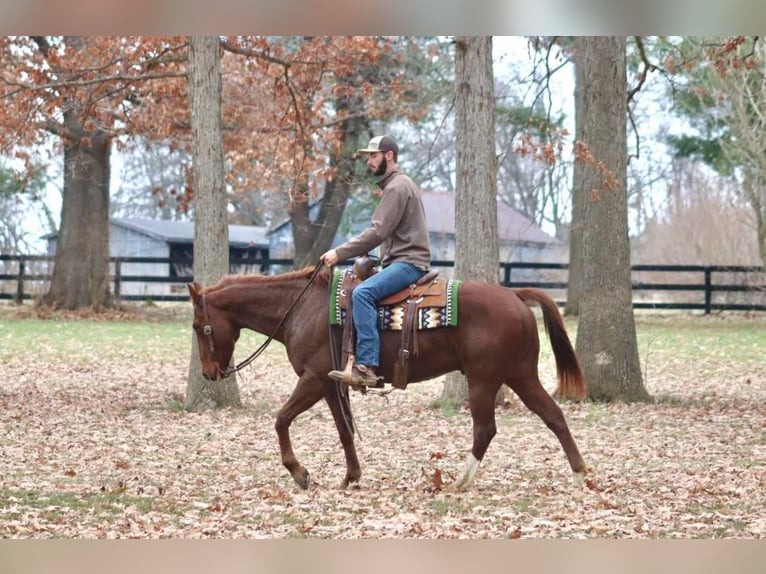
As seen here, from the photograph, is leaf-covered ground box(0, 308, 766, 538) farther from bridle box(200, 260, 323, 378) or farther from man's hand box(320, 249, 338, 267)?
man's hand box(320, 249, 338, 267)

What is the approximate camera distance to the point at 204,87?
12.8 m

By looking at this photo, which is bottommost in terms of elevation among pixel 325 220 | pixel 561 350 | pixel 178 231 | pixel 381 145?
pixel 561 350

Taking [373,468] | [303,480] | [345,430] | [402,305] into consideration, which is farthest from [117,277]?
[402,305]

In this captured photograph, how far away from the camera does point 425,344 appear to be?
8.38 meters

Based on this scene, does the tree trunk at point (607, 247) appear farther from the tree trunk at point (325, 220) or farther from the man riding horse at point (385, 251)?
the tree trunk at point (325, 220)

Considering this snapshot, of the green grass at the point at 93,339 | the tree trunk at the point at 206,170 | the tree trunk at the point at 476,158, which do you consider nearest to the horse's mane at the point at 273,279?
the tree trunk at the point at 206,170

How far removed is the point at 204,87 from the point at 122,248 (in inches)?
1581

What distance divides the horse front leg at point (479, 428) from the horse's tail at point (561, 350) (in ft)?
2.67

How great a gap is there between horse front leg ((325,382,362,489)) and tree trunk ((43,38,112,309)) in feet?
63.8

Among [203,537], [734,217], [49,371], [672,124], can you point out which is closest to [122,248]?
[672,124]

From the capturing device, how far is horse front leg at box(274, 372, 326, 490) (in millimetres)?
8352

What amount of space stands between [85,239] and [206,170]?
50.5 ft

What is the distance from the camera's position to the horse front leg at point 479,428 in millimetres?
8305

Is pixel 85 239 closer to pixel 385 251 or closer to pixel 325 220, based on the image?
pixel 325 220
